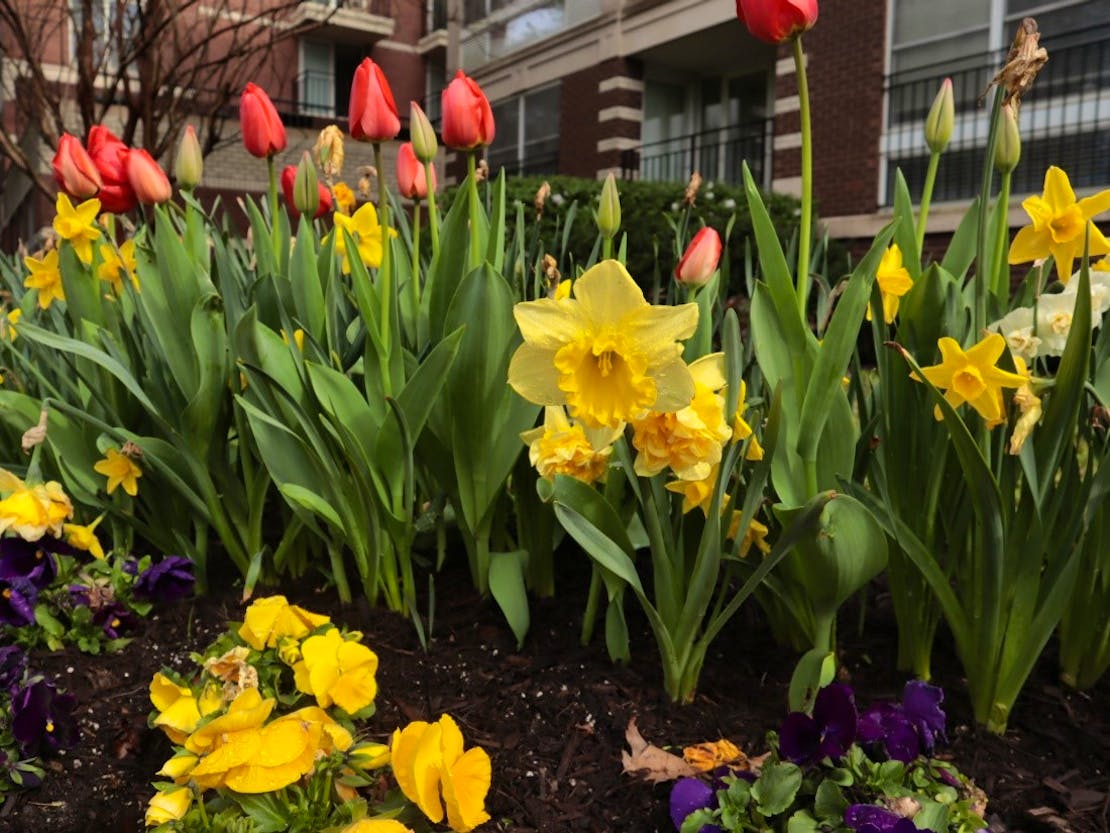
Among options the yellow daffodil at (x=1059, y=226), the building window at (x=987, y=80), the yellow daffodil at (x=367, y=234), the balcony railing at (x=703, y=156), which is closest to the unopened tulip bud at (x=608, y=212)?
the yellow daffodil at (x=1059, y=226)

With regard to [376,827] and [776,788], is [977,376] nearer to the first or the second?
[776,788]

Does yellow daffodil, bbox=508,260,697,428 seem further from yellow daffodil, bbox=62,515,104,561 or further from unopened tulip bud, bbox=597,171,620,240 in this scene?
yellow daffodil, bbox=62,515,104,561

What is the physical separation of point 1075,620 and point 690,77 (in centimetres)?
1291

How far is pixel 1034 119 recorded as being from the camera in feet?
26.9

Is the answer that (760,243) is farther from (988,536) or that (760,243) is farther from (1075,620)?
(1075,620)

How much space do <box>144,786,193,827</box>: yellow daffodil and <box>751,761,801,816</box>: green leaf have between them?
59cm

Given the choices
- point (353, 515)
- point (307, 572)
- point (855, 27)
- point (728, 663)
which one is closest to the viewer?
A: point (728, 663)

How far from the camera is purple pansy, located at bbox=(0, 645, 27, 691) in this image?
1.29 m

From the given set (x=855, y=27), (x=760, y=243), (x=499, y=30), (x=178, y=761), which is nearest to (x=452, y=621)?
(x=178, y=761)

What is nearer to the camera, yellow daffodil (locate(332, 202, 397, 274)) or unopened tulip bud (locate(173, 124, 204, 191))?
unopened tulip bud (locate(173, 124, 204, 191))

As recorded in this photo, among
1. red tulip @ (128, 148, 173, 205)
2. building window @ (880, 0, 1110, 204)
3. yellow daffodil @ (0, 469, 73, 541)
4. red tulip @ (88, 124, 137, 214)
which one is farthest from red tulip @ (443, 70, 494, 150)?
building window @ (880, 0, 1110, 204)

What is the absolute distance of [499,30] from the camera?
14773 millimetres

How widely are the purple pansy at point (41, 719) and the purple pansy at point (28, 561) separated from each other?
1.05 ft

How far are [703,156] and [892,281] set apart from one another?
1206 cm
